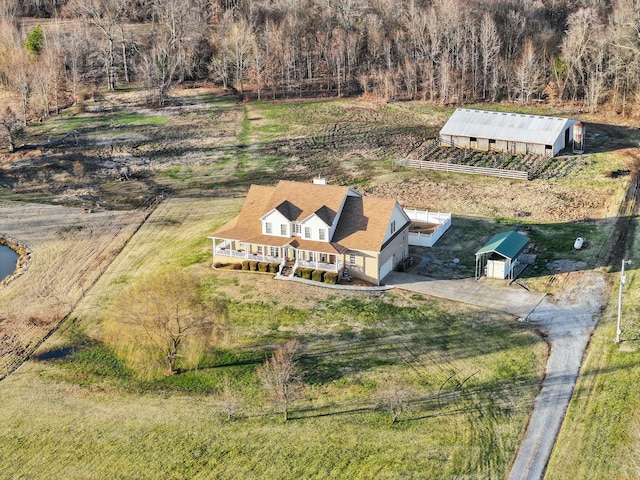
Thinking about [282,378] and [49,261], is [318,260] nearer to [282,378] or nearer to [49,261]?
[282,378]

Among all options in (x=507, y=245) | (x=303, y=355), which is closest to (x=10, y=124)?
(x=303, y=355)

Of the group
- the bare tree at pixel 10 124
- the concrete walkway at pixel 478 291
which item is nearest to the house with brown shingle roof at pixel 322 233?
the concrete walkway at pixel 478 291

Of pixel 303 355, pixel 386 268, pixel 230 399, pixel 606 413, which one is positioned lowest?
pixel 606 413

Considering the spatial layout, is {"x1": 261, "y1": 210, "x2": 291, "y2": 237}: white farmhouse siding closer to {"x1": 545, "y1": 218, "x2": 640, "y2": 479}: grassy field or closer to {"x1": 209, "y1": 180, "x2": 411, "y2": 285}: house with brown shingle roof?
{"x1": 209, "y1": 180, "x2": 411, "y2": 285}: house with brown shingle roof

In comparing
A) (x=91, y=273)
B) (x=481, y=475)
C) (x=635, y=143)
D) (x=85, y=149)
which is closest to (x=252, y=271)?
(x=91, y=273)

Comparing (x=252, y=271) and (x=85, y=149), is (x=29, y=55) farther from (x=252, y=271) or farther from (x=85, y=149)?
(x=252, y=271)

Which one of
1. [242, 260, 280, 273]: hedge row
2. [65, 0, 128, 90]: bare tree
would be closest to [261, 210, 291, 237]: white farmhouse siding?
[242, 260, 280, 273]: hedge row

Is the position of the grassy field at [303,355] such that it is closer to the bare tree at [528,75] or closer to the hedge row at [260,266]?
the hedge row at [260,266]
